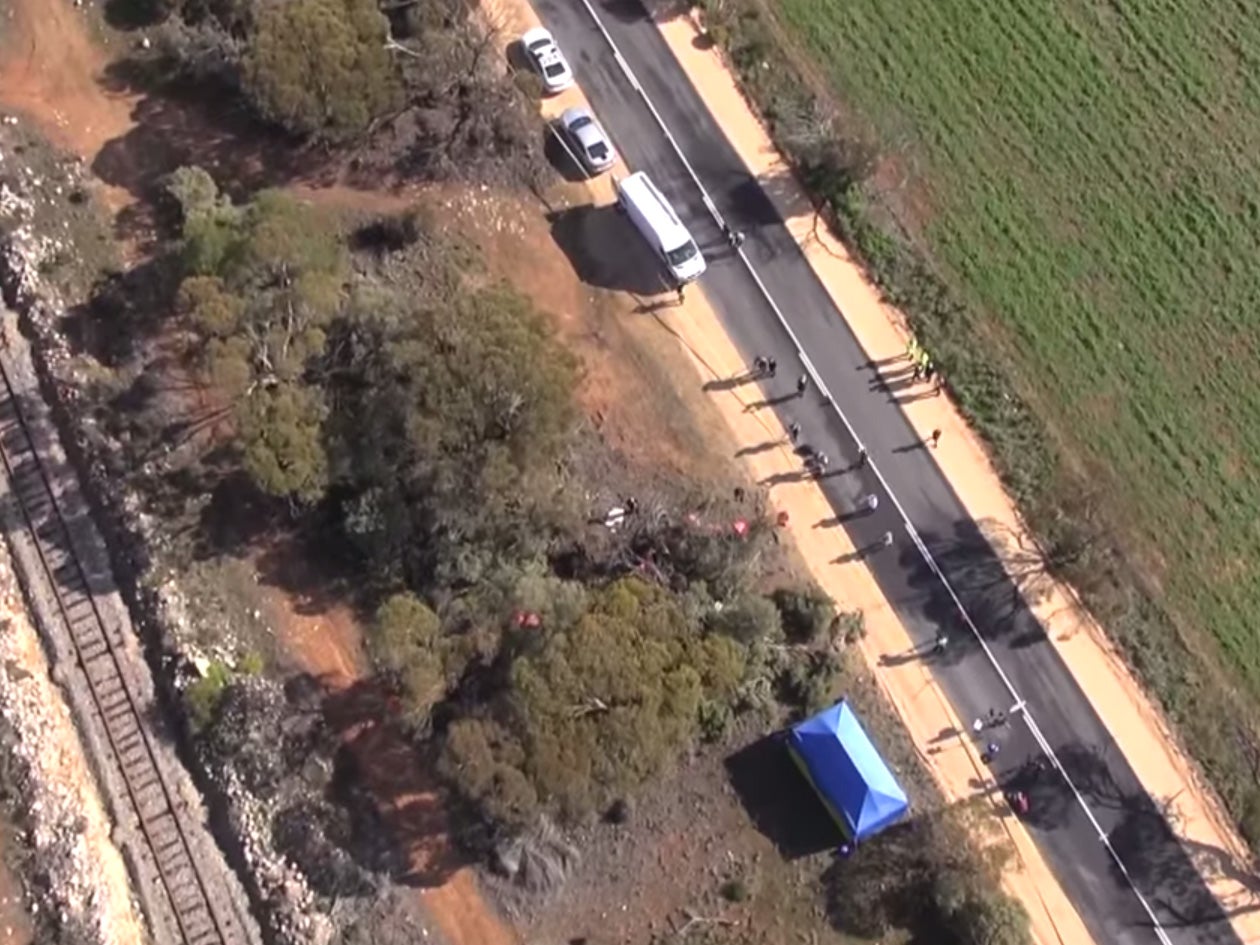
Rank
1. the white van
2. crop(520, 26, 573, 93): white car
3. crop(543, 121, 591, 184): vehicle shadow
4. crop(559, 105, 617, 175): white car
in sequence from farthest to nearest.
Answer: crop(520, 26, 573, 93): white car < crop(543, 121, 591, 184): vehicle shadow < crop(559, 105, 617, 175): white car < the white van

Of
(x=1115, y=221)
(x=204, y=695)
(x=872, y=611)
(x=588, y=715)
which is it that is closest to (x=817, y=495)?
(x=872, y=611)

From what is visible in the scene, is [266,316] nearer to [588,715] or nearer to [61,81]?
[61,81]

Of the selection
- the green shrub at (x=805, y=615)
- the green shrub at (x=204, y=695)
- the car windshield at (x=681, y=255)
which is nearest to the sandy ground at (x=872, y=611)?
the green shrub at (x=805, y=615)

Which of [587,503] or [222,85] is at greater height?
[222,85]

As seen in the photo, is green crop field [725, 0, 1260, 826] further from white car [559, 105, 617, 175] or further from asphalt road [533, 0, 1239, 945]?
white car [559, 105, 617, 175]

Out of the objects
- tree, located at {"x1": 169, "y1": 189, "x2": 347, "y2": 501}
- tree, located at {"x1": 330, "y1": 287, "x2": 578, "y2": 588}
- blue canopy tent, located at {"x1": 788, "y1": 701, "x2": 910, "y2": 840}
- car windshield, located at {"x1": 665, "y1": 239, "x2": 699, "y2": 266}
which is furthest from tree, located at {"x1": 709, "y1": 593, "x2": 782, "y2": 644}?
tree, located at {"x1": 169, "y1": 189, "x2": 347, "y2": 501}

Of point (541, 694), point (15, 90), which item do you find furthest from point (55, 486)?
point (541, 694)

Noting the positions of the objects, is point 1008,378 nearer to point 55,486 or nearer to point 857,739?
point 857,739
